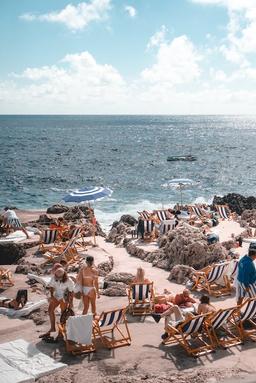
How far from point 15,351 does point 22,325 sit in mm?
1586

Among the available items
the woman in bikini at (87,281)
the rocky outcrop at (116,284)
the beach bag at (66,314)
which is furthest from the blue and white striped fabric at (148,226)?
the beach bag at (66,314)

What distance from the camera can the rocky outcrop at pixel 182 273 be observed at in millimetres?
13522

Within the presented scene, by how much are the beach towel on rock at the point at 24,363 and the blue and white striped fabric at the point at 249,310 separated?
11.9 ft

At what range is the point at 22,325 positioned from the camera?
1022 centimetres

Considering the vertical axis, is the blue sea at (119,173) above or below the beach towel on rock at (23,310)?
below

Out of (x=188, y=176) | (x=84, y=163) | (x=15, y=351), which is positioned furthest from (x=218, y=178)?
(x=15, y=351)

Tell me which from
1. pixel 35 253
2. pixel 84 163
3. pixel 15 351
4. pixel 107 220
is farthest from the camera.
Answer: pixel 84 163

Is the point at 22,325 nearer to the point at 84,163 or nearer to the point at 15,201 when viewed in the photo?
the point at 15,201

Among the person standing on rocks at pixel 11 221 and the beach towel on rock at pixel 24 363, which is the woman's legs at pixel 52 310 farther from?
the person standing on rocks at pixel 11 221

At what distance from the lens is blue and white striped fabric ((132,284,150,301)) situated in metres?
11.1

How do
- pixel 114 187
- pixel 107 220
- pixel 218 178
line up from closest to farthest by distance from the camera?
pixel 107 220, pixel 114 187, pixel 218 178

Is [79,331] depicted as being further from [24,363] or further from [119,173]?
[119,173]

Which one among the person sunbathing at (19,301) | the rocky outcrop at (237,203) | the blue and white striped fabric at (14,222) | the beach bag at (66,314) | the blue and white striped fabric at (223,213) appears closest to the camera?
the beach bag at (66,314)

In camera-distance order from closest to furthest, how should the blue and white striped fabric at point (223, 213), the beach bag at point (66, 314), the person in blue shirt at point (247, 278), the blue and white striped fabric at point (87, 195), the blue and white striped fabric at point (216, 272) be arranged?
the beach bag at point (66, 314), the person in blue shirt at point (247, 278), the blue and white striped fabric at point (216, 272), the blue and white striped fabric at point (87, 195), the blue and white striped fabric at point (223, 213)
